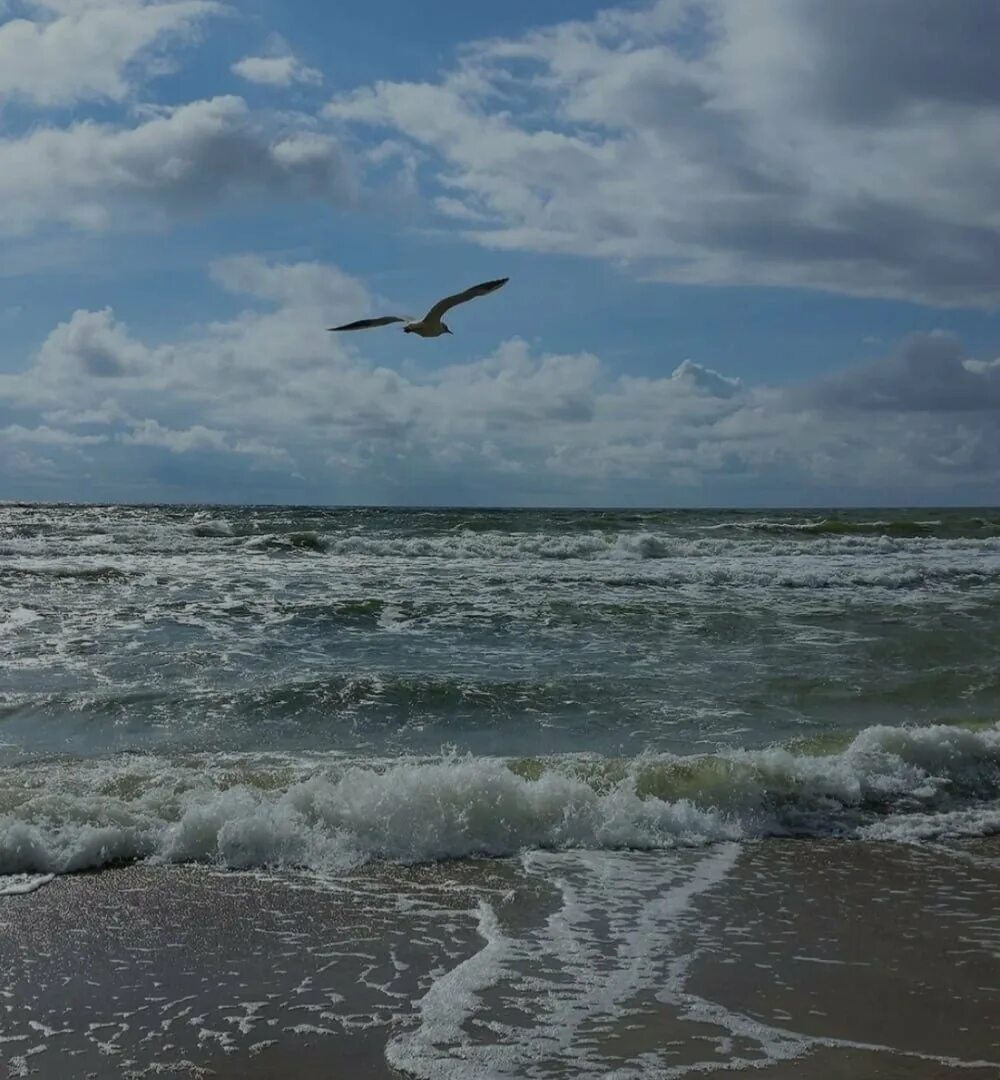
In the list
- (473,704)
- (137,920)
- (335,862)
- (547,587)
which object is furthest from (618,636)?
(137,920)

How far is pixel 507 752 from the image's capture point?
841cm

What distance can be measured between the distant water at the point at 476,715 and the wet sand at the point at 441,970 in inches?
22.1

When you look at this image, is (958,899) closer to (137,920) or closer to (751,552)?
(137,920)

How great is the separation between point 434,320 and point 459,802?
5081mm

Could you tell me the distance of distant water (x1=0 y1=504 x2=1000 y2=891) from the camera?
6.43 metres

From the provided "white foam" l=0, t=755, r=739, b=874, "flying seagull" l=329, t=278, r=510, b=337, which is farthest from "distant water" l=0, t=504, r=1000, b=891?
"flying seagull" l=329, t=278, r=510, b=337

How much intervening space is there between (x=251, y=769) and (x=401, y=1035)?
13.1ft

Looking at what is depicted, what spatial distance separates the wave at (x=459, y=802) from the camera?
6066mm

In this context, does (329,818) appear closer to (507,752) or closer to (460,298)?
(507,752)

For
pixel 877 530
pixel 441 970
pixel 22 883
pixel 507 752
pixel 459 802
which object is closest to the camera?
pixel 441 970

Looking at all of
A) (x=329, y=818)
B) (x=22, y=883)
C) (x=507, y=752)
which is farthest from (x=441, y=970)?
(x=507, y=752)

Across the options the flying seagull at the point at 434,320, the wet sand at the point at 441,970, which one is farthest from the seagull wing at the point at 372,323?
the wet sand at the point at 441,970

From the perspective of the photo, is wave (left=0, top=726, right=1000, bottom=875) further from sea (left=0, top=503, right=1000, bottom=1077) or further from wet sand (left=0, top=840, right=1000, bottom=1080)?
wet sand (left=0, top=840, right=1000, bottom=1080)

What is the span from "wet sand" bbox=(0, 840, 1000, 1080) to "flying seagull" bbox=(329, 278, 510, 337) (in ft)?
14.8
